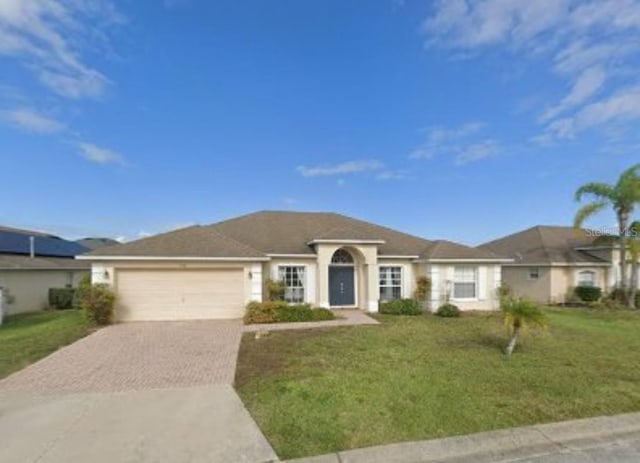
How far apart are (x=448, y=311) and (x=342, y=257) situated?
5.50m

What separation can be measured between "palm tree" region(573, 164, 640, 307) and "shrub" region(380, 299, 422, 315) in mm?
11539

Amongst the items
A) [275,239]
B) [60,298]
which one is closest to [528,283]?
[275,239]

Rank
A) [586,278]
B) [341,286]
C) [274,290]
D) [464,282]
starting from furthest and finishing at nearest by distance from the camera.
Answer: [586,278]
[464,282]
[341,286]
[274,290]

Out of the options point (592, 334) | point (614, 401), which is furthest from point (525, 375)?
point (592, 334)

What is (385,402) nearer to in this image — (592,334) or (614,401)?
(614,401)

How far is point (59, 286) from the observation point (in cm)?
2486

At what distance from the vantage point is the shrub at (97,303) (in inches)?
606

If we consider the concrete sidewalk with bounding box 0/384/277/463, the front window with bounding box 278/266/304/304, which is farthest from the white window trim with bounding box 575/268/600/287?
the concrete sidewalk with bounding box 0/384/277/463

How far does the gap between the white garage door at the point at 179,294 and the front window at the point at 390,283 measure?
710cm

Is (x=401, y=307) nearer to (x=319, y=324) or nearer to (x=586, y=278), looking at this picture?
(x=319, y=324)

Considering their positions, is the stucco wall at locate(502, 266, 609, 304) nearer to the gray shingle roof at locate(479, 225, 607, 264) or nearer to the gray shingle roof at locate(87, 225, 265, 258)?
the gray shingle roof at locate(479, 225, 607, 264)

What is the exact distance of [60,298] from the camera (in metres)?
23.2

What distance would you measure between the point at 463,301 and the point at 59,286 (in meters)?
22.6

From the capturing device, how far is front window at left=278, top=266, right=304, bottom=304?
1948 cm
